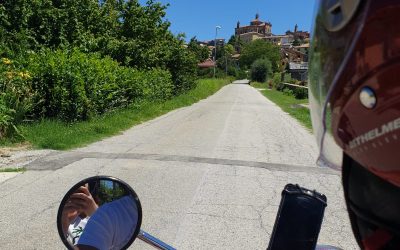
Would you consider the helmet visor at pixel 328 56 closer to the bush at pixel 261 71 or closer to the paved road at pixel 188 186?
the paved road at pixel 188 186

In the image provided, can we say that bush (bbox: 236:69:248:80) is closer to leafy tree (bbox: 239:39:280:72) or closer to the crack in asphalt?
leafy tree (bbox: 239:39:280:72)

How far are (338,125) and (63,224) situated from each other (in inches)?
38.2

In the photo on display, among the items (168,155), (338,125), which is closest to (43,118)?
(168,155)

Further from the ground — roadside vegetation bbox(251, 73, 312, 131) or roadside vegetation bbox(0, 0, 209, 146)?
roadside vegetation bbox(0, 0, 209, 146)

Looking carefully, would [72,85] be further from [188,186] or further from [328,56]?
[328,56]

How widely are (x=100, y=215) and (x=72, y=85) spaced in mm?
11231

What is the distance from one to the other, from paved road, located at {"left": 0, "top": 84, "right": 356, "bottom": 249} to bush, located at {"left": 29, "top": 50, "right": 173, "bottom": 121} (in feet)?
5.84

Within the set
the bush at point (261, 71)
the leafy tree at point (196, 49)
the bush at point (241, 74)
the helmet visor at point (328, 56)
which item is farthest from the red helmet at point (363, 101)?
the bush at point (241, 74)

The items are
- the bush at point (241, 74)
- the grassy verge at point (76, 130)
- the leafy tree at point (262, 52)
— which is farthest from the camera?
the leafy tree at point (262, 52)

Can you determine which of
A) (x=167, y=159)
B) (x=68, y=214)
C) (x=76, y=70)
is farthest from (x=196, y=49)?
(x=68, y=214)

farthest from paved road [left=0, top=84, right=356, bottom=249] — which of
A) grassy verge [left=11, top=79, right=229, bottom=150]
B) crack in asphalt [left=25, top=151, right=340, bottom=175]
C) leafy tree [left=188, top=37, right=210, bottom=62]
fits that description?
leafy tree [left=188, top=37, right=210, bottom=62]

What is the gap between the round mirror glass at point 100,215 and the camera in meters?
1.55

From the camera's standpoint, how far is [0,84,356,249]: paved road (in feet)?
15.6

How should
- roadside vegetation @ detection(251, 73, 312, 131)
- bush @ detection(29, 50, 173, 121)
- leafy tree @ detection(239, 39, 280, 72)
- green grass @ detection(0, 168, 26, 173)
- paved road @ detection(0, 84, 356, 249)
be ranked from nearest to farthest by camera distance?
paved road @ detection(0, 84, 356, 249), green grass @ detection(0, 168, 26, 173), bush @ detection(29, 50, 173, 121), roadside vegetation @ detection(251, 73, 312, 131), leafy tree @ detection(239, 39, 280, 72)
